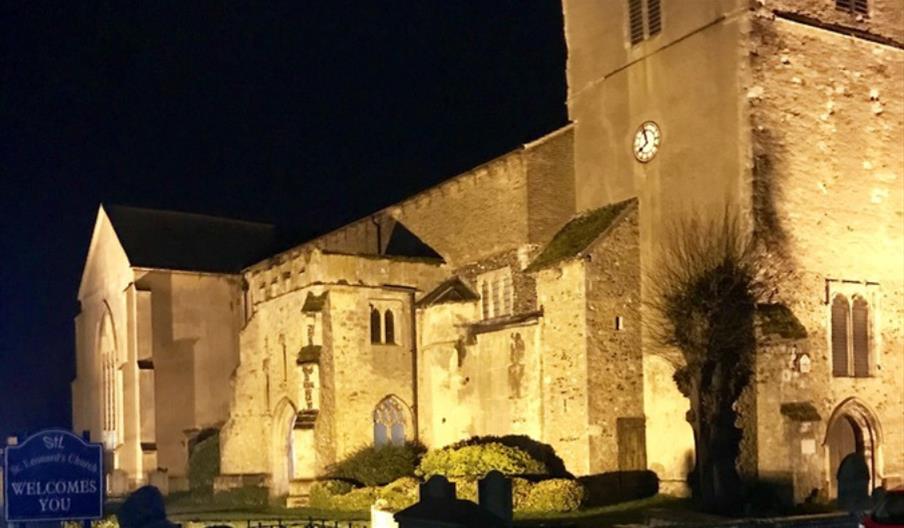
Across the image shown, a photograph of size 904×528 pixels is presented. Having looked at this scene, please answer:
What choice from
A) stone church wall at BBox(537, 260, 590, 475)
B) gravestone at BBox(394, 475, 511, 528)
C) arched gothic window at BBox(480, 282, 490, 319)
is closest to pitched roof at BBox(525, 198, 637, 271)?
stone church wall at BBox(537, 260, 590, 475)

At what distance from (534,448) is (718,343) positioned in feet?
24.0

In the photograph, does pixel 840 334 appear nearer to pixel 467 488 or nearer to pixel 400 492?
pixel 467 488

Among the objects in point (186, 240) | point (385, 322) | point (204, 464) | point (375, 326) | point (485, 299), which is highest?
point (186, 240)

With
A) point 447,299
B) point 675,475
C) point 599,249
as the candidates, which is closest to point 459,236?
point 447,299

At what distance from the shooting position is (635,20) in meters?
33.4


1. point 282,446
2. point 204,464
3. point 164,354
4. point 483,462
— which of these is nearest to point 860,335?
point 483,462

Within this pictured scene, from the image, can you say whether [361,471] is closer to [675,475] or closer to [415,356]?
[415,356]

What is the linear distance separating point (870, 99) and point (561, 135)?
9.57 metres

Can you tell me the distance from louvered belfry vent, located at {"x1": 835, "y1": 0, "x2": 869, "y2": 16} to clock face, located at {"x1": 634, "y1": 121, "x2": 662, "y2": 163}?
6.02 metres

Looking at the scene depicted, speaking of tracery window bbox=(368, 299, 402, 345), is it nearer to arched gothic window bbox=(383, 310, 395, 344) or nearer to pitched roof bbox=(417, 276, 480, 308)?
arched gothic window bbox=(383, 310, 395, 344)

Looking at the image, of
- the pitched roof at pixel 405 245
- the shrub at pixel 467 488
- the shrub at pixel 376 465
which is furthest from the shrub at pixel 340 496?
the pitched roof at pixel 405 245

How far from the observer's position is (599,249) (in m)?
31.8

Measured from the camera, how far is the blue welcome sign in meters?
13.8

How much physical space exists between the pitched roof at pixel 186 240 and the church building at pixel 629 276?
30.3 ft
